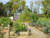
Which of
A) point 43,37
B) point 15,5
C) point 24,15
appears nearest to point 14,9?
point 15,5

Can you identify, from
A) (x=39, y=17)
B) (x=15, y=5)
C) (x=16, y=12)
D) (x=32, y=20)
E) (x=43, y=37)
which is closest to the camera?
(x=43, y=37)

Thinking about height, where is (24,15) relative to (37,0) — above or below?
below

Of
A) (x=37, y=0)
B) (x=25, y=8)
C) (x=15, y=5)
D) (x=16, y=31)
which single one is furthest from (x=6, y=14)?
(x=16, y=31)

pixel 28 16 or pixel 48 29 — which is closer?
pixel 48 29

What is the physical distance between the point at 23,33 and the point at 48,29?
194 centimetres

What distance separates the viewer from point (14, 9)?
14336 mm

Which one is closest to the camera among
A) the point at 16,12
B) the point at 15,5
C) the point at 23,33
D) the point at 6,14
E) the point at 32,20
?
the point at 23,33

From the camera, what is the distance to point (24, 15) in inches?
428

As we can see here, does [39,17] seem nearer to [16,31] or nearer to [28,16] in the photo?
[28,16]

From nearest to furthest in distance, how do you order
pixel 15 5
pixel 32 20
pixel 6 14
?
pixel 32 20, pixel 15 5, pixel 6 14

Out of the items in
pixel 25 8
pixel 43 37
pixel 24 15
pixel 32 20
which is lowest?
pixel 43 37

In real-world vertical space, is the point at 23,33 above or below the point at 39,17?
below

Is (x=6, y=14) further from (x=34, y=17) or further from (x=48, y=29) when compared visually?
(x=48, y=29)

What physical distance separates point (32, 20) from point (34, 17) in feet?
1.88
